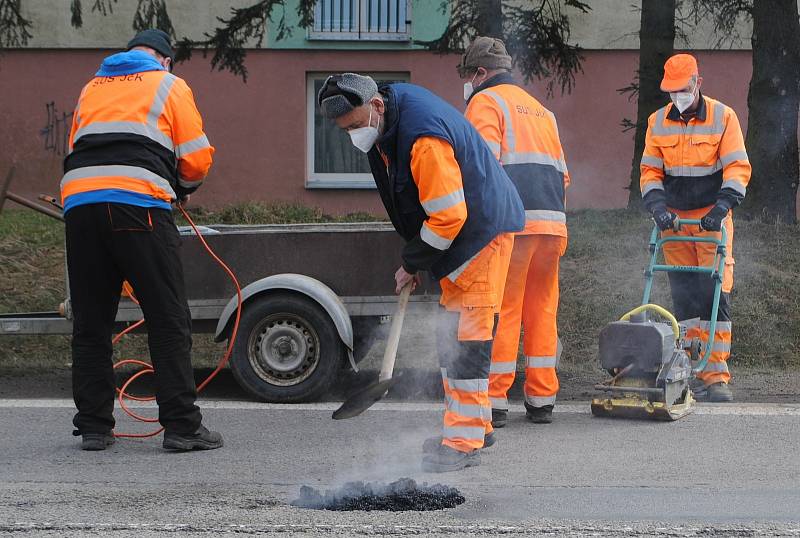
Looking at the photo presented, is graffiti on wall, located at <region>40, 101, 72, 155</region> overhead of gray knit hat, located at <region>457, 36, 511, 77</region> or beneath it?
beneath

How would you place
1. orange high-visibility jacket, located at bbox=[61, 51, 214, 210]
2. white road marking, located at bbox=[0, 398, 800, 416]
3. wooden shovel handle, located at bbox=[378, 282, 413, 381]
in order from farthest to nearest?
1. white road marking, located at bbox=[0, 398, 800, 416]
2. orange high-visibility jacket, located at bbox=[61, 51, 214, 210]
3. wooden shovel handle, located at bbox=[378, 282, 413, 381]

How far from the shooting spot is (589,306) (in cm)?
917

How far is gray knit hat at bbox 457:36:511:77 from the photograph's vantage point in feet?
20.2

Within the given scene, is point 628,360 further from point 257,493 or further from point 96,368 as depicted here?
point 96,368

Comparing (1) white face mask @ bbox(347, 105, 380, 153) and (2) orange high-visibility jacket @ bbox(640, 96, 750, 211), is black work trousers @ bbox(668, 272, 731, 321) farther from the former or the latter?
(1) white face mask @ bbox(347, 105, 380, 153)

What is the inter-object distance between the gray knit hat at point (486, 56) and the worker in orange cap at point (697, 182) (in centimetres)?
132

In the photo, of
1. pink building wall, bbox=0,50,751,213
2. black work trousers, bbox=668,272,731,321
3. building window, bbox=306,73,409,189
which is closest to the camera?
black work trousers, bbox=668,272,731,321

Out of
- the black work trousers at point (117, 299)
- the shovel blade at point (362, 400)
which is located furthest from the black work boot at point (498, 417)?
the black work trousers at point (117, 299)

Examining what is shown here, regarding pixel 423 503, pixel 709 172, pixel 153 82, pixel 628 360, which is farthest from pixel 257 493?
pixel 709 172

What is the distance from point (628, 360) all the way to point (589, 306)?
289cm

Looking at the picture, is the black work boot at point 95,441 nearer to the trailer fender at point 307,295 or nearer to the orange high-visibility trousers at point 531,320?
the trailer fender at point 307,295

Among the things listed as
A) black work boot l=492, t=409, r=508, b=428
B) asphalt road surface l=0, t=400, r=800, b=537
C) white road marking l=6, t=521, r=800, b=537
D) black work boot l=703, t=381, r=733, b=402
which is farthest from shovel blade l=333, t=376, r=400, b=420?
black work boot l=703, t=381, r=733, b=402

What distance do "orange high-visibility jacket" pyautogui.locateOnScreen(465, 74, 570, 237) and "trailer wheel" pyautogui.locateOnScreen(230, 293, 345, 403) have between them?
4.93 ft

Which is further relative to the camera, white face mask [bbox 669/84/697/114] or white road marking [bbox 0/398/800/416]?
white face mask [bbox 669/84/697/114]
